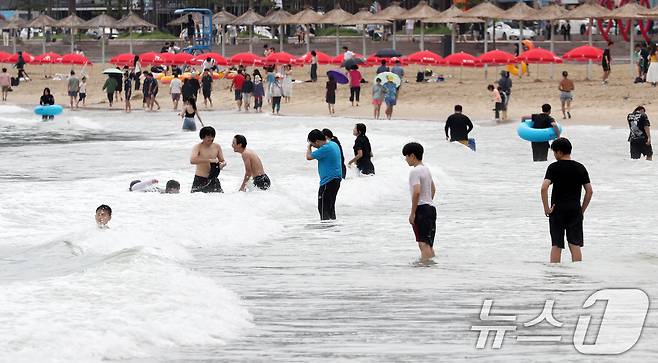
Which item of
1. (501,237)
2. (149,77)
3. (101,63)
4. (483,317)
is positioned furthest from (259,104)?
(483,317)

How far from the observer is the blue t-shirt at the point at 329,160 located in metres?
16.0

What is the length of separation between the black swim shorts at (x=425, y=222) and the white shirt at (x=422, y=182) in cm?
6

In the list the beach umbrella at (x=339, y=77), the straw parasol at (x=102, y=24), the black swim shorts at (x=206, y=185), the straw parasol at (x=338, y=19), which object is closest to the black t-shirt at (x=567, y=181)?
the black swim shorts at (x=206, y=185)

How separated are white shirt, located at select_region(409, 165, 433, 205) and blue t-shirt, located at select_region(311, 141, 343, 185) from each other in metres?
3.34

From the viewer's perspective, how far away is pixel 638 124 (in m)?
23.5

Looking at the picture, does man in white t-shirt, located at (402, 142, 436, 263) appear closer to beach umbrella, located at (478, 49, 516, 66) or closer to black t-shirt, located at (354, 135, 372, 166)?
black t-shirt, located at (354, 135, 372, 166)

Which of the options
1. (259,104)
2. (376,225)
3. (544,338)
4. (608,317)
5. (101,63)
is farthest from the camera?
(101,63)

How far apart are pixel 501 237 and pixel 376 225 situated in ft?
6.35

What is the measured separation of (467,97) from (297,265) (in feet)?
96.9

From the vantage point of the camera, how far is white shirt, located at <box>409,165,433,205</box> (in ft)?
41.4

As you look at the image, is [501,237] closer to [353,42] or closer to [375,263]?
[375,263]

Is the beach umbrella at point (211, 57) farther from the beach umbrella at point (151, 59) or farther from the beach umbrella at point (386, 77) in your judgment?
the beach umbrella at point (386, 77)

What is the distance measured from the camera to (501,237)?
15734 millimetres

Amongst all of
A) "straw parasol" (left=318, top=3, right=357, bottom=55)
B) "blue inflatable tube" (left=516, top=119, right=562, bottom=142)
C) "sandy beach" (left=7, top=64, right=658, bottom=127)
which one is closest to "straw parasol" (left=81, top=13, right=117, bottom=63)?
"sandy beach" (left=7, top=64, right=658, bottom=127)
